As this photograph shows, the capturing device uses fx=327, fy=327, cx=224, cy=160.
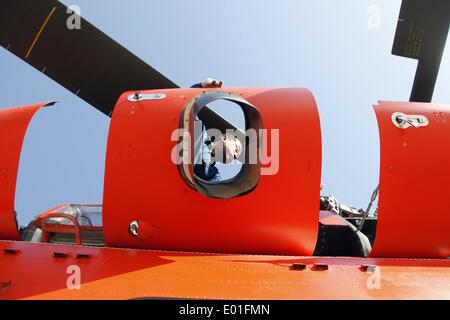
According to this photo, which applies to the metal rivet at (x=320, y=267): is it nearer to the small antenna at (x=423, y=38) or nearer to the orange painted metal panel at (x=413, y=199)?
the orange painted metal panel at (x=413, y=199)

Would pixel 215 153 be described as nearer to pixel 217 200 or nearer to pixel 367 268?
pixel 217 200

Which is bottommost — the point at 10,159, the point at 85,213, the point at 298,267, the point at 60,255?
the point at 85,213

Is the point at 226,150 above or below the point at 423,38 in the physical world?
below

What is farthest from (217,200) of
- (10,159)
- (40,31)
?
(40,31)

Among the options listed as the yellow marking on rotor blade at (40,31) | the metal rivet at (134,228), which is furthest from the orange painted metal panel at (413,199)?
the yellow marking on rotor blade at (40,31)

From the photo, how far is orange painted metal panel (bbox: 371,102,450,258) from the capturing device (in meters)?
2.28

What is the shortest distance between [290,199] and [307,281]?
2.17ft

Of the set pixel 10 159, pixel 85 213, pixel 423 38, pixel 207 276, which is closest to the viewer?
pixel 207 276

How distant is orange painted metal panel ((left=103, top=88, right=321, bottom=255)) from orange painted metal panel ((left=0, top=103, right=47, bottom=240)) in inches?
33.8

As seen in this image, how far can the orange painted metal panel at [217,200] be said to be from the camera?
229 cm

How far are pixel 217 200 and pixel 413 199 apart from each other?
137cm

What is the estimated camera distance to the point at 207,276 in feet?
5.90

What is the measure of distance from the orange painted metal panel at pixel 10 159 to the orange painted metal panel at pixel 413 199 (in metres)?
2.82

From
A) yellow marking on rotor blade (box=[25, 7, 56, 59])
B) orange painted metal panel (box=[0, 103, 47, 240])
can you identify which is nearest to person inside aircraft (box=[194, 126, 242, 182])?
orange painted metal panel (box=[0, 103, 47, 240])
